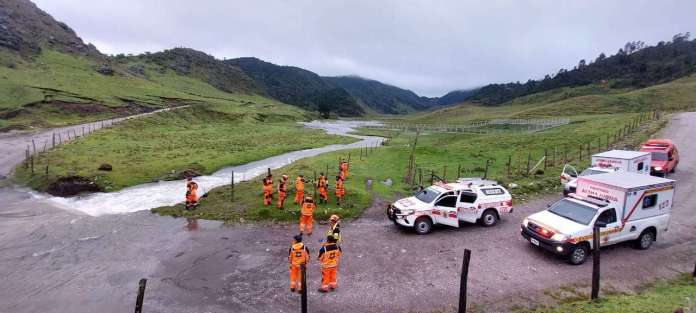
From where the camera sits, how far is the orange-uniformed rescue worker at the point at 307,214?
18.2 m

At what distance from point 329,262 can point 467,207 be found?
9113 mm

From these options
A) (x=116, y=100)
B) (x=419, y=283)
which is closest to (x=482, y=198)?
(x=419, y=283)

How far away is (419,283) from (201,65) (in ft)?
654

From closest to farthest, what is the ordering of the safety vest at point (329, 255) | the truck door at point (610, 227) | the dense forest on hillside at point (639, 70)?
the safety vest at point (329, 255)
the truck door at point (610, 227)
the dense forest on hillside at point (639, 70)

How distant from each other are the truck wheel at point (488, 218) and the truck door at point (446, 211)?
1594mm

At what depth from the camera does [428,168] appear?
113ft

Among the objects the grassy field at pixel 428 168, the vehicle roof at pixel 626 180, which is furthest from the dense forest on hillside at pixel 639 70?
the vehicle roof at pixel 626 180

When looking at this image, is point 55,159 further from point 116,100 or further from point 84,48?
point 84,48

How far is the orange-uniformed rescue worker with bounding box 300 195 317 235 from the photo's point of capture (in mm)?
18172

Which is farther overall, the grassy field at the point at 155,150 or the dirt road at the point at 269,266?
the grassy field at the point at 155,150

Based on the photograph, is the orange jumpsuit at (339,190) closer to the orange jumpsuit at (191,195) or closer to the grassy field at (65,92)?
the orange jumpsuit at (191,195)

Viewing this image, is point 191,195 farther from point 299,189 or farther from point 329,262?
point 329,262

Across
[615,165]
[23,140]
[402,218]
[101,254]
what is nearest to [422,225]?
[402,218]

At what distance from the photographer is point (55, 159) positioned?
114 feet
